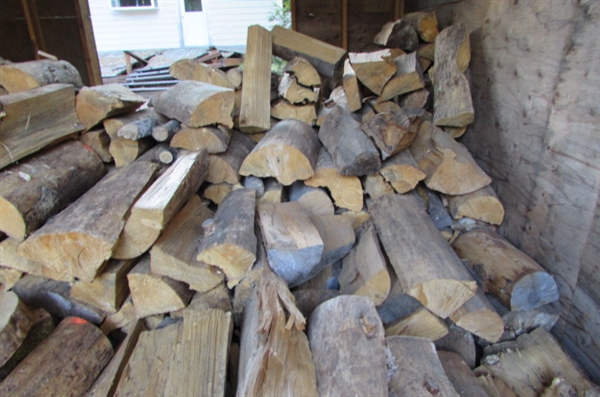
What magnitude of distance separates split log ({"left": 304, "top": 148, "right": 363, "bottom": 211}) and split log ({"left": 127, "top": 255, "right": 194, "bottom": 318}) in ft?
2.80

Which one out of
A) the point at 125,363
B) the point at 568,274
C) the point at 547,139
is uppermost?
the point at 547,139

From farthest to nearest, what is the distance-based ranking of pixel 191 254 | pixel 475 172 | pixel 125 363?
pixel 475 172
pixel 191 254
pixel 125 363

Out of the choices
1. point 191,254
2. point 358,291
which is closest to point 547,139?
point 358,291

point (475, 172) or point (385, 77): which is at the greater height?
point (385, 77)

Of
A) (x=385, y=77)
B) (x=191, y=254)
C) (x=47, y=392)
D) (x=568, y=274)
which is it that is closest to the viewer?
(x=47, y=392)

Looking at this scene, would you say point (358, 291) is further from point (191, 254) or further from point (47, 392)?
point (47, 392)

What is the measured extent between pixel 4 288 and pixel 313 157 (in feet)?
5.16

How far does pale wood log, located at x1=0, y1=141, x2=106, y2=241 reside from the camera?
5.03 ft

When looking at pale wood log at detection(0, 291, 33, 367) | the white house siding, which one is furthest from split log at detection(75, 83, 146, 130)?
the white house siding

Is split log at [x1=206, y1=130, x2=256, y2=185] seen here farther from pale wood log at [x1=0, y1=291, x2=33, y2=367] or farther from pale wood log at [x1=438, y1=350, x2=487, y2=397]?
pale wood log at [x1=438, y1=350, x2=487, y2=397]

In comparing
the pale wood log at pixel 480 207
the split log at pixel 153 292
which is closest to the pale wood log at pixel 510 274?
the pale wood log at pixel 480 207

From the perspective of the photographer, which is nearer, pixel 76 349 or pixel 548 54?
pixel 76 349

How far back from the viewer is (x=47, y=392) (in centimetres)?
136

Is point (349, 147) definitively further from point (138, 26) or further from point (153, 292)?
point (138, 26)
